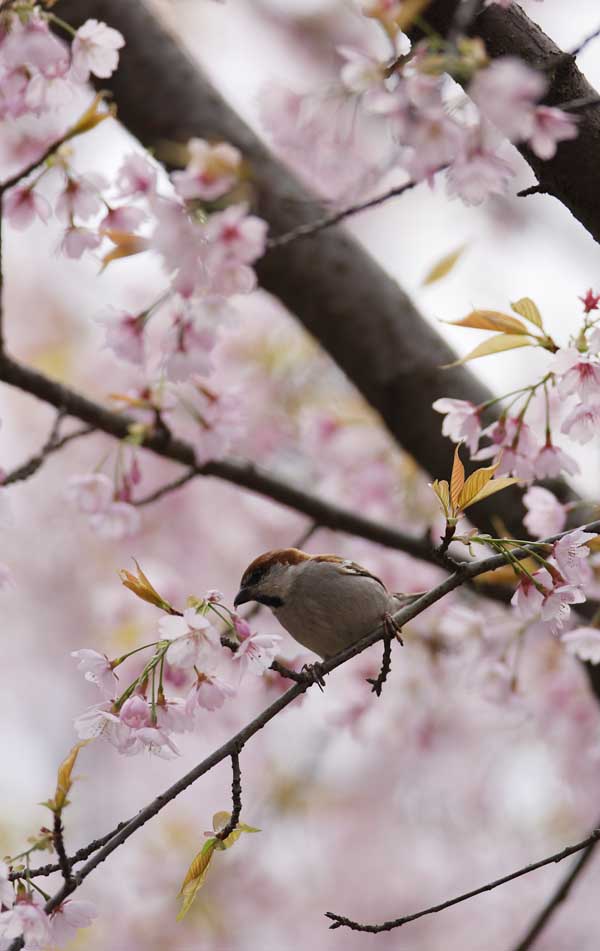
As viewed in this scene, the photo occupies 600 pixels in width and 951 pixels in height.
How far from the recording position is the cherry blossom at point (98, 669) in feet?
5.72

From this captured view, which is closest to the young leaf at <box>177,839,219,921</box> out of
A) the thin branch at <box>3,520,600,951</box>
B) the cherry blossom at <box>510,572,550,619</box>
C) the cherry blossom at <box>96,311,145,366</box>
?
the thin branch at <box>3,520,600,951</box>

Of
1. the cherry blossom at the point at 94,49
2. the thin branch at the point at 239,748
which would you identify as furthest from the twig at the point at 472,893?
the cherry blossom at the point at 94,49

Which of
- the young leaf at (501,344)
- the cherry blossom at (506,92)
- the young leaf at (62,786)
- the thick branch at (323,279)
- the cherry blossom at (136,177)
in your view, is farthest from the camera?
the thick branch at (323,279)

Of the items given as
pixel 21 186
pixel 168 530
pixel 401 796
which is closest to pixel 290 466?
pixel 168 530

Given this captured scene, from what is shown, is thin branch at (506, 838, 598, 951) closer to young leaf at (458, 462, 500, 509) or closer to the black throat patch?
the black throat patch

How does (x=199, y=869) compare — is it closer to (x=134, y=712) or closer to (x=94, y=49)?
(x=134, y=712)

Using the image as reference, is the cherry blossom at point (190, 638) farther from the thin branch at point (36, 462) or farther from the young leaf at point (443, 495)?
the thin branch at point (36, 462)

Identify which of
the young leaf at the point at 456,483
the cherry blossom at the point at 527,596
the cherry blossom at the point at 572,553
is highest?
the cherry blossom at the point at 572,553

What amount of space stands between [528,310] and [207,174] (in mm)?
596

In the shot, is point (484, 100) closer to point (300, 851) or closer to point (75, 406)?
point (75, 406)

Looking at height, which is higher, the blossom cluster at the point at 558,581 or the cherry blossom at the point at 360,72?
the cherry blossom at the point at 360,72

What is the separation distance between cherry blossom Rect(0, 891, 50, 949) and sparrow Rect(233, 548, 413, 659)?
107 centimetres

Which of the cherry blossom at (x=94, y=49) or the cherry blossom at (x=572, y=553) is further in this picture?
the cherry blossom at (x=94, y=49)

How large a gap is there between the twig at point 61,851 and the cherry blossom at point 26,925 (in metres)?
0.06
